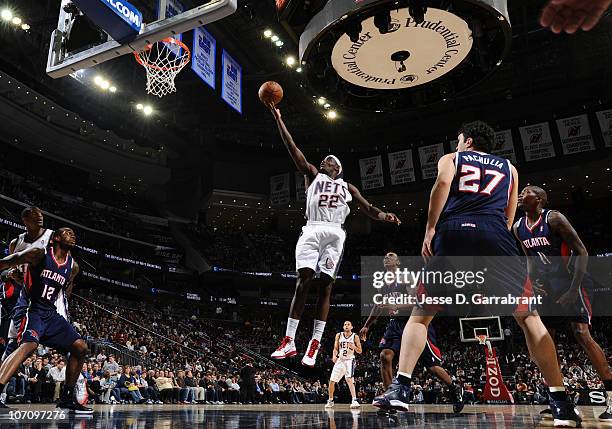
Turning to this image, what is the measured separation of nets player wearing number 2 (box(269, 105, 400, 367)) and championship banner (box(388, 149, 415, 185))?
20814 millimetres

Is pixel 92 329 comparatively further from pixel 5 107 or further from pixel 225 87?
pixel 5 107

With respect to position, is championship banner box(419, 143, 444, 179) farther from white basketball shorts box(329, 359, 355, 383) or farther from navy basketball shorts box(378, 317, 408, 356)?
navy basketball shorts box(378, 317, 408, 356)

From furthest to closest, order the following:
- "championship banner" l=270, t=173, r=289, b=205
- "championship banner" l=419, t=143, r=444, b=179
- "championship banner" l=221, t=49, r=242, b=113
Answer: "championship banner" l=270, t=173, r=289, b=205, "championship banner" l=419, t=143, r=444, b=179, "championship banner" l=221, t=49, r=242, b=113

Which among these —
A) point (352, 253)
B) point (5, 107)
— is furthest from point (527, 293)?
point (352, 253)

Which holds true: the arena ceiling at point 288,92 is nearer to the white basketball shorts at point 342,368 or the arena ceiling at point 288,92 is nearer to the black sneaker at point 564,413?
the white basketball shorts at point 342,368

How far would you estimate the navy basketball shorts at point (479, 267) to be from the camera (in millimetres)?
3471

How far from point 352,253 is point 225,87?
63.2 feet

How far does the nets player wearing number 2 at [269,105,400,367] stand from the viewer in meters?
4.77

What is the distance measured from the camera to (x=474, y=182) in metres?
3.65

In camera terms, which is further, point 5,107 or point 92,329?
point 5,107

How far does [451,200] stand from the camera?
3.69 meters

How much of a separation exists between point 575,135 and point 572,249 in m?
20.8

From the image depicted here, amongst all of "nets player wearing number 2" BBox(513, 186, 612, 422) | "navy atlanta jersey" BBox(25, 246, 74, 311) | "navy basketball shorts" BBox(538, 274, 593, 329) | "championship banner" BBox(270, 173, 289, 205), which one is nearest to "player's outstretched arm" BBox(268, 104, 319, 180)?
"nets player wearing number 2" BBox(513, 186, 612, 422)

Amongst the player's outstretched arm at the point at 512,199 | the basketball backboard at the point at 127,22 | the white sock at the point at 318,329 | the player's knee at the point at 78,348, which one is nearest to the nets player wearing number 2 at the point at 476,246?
the player's outstretched arm at the point at 512,199
